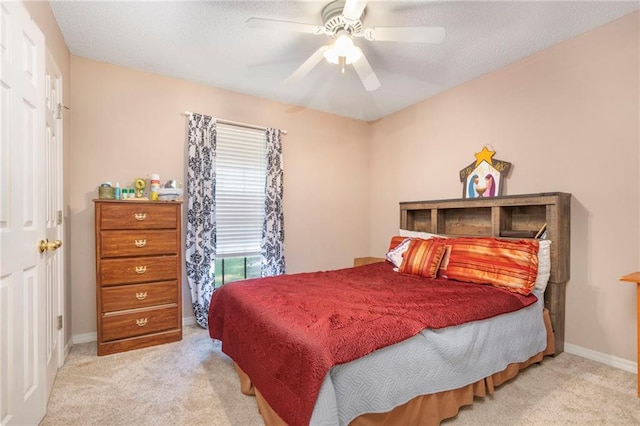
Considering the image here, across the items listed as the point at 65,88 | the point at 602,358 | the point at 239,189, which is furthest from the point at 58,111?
the point at 602,358

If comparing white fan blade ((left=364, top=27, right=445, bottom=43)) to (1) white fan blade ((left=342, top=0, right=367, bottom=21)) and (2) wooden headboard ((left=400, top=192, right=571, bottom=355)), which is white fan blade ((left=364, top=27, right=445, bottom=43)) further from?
(2) wooden headboard ((left=400, top=192, right=571, bottom=355))

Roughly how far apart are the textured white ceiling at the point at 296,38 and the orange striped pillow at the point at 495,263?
1.70 m

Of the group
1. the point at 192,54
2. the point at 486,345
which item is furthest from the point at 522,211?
the point at 192,54

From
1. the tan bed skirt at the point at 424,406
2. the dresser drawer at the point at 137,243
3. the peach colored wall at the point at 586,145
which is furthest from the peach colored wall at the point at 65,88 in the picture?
the peach colored wall at the point at 586,145

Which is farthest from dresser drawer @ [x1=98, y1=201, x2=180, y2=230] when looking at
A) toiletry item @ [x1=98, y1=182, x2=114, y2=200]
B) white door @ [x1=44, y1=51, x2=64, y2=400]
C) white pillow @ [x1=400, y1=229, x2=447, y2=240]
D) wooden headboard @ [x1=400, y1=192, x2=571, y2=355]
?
wooden headboard @ [x1=400, y1=192, x2=571, y2=355]

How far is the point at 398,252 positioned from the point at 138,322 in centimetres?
251

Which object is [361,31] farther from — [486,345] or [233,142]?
[486,345]

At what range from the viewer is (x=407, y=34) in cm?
198

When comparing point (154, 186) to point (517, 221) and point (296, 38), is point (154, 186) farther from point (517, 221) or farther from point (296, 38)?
point (517, 221)

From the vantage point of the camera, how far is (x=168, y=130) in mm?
3184

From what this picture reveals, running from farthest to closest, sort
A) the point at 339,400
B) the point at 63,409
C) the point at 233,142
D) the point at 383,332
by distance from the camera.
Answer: the point at 233,142, the point at 63,409, the point at 383,332, the point at 339,400

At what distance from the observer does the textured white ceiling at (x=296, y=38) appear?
2145 millimetres

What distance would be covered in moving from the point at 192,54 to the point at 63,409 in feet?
9.32

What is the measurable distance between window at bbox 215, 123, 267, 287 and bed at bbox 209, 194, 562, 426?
118 cm
